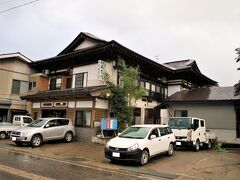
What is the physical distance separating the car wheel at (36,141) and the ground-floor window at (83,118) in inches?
154

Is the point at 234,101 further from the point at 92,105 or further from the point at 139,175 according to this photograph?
the point at 139,175

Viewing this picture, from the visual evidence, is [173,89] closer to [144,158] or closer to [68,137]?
[68,137]

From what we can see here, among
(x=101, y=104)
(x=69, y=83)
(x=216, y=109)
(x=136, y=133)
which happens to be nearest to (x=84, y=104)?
(x=101, y=104)

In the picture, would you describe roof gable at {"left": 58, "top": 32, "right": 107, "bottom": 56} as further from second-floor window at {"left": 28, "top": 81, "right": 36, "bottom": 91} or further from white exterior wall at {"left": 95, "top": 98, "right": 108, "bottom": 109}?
white exterior wall at {"left": 95, "top": 98, "right": 108, "bottom": 109}

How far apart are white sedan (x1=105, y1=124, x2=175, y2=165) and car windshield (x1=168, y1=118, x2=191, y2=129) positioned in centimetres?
319

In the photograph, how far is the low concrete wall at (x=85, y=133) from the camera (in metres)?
18.1

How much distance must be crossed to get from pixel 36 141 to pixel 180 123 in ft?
30.0

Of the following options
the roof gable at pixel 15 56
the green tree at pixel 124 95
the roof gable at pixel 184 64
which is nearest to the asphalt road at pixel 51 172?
the green tree at pixel 124 95

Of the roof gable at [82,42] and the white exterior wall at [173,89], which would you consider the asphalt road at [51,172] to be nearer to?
the roof gable at [82,42]

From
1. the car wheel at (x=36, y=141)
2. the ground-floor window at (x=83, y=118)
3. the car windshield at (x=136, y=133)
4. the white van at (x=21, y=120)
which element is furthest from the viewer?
the white van at (x=21, y=120)

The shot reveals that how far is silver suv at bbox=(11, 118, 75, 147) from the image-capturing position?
15414mm

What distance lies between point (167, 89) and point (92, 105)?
11097 mm

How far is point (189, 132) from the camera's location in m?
15.4

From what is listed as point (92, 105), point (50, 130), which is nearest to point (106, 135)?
point (92, 105)
